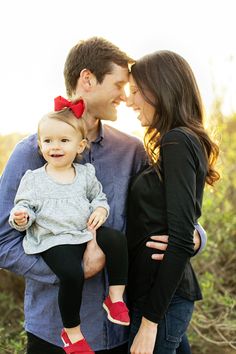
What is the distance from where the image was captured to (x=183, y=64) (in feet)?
9.24

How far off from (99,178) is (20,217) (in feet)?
1.83

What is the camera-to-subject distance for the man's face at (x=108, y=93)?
2994mm

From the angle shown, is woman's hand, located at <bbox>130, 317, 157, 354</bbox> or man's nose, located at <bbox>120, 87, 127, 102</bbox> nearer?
woman's hand, located at <bbox>130, 317, 157, 354</bbox>

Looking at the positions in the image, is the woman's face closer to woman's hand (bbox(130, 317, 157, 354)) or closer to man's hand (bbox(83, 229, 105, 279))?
man's hand (bbox(83, 229, 105, 279))

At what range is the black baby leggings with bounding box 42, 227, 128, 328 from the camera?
248 centimetres

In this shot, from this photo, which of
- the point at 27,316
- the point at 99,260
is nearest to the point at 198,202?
the point at 99,260

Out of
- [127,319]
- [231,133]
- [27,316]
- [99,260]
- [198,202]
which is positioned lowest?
[231,133]

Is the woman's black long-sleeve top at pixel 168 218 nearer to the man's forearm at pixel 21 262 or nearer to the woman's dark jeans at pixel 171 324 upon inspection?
the woman's dark jeans at pixel 171 324

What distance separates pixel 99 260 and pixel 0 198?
54 cm

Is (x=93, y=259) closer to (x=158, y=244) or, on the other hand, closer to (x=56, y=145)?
(x=158, y=244)

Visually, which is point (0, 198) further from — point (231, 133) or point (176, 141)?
point (231, 133)

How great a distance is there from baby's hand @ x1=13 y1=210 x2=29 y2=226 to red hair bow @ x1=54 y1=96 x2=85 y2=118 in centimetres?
51

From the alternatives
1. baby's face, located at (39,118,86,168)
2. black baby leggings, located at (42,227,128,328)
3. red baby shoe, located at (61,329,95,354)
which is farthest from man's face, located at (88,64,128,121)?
red baby shoe, located at (61,329,95,354)

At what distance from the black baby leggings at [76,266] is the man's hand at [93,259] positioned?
0.02 metres
